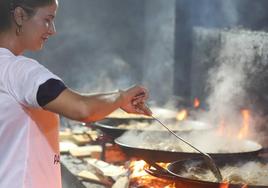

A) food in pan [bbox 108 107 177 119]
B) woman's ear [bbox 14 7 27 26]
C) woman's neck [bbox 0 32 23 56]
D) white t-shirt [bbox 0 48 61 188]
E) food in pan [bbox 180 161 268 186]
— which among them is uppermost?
woman's ear [bbox 14 7 27 26]

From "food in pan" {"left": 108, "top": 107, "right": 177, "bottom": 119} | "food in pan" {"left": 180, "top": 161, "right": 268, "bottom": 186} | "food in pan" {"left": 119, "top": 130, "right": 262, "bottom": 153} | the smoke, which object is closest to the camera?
"food in pan" {"left": 180, "top": 161, "right": 268, "bottom": 186}

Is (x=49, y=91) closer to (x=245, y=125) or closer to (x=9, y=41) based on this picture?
(x=9, y=41)

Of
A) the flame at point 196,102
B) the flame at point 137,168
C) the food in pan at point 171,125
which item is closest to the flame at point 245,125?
the food in pan at point 171,125

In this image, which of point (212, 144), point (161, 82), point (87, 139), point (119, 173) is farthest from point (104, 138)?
point (161, 82)

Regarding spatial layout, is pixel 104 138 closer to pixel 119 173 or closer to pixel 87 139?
pixel 119 173

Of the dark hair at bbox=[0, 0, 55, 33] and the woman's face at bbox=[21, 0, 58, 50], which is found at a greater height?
the dark hair at bbox=[0, 0, 55, 33]

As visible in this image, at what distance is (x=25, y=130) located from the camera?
2.35 m

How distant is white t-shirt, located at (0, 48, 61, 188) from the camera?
212 cm

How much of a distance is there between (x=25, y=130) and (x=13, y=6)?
0.63 m

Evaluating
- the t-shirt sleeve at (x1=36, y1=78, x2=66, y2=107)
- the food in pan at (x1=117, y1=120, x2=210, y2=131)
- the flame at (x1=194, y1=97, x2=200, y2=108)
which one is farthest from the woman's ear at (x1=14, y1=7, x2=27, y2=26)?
the flame at (x1=194, y1=97, x2=200, y2=108)

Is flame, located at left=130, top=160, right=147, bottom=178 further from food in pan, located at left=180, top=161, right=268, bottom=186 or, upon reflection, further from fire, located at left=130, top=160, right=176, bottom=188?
food in pan, located at left=180, top=161, right=268, bottom=186

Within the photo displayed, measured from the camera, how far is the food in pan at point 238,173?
3.19 m

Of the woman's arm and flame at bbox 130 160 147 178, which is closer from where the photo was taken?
the woman's arm

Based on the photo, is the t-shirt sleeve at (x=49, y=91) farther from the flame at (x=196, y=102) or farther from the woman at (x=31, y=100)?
the flame at (x=196, y=102)
